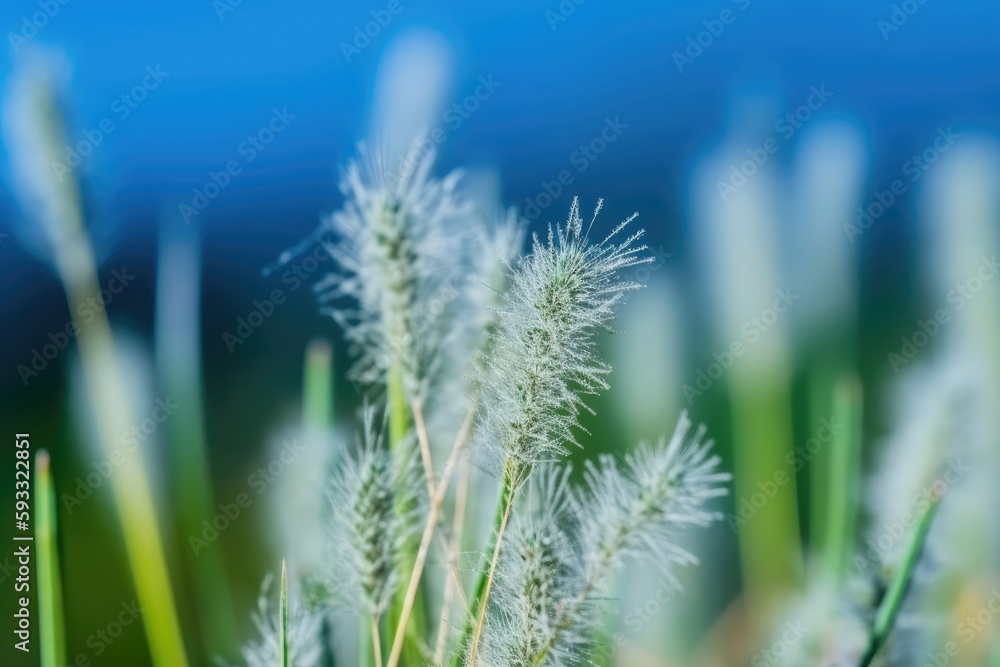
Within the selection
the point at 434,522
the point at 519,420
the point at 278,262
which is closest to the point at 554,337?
the point at 519,420

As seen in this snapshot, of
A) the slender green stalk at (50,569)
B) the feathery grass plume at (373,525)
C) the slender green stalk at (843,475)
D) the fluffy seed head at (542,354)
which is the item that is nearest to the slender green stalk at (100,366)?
the slender green stalk at (50,569)

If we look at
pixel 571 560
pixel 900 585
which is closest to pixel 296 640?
pixel 571 560

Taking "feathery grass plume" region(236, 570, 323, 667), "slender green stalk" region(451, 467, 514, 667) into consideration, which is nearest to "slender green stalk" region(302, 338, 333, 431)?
"feathery grass plume" region(236, 570, 323, 667)

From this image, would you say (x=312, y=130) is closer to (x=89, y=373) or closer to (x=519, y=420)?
(x=89, y=373)

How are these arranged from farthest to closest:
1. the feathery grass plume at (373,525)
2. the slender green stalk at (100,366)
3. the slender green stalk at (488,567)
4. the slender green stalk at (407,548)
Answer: the slender green stalk at (100,366)
the slender green stalk at (407,548)
the feathery grass plume at (373,525)
the slender green stalk at (488,567)

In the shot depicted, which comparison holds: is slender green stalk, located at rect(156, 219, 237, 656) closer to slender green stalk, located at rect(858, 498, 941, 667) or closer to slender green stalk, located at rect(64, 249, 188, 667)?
slender green stalk, located at rect(64, 249, 188, 667)

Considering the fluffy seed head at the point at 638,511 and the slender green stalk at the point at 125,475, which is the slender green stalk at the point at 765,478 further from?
the slender green stalk at the point at 125,475

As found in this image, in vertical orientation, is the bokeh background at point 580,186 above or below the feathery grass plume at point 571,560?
above

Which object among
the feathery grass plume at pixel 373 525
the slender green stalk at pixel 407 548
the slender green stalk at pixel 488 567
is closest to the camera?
the slender green stalk at pixel 488 567
